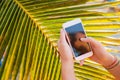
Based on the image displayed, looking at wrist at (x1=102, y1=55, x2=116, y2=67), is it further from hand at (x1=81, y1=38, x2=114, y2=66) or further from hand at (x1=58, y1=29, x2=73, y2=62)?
hand at (x1=58, y1=29, x2=73, y2=62)

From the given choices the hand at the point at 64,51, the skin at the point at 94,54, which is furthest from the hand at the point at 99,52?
the hand at the point at 64,51

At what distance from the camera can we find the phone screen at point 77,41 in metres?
1.29

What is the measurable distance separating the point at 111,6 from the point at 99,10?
0.06 meters

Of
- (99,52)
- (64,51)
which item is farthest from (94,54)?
(64,51)

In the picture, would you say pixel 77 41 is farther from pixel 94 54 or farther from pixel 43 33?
pixel 43 33

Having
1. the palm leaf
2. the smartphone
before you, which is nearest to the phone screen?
the smartphone

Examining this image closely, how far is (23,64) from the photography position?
1439 millimetres

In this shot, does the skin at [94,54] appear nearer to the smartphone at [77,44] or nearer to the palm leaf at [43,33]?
the smartphone at [77,44]

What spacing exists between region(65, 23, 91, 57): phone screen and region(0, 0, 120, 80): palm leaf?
19 cm

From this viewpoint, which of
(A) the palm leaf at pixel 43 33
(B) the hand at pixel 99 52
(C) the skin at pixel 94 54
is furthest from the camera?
(A) the palm leaf at pixel 43 33

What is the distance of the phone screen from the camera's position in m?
1.29

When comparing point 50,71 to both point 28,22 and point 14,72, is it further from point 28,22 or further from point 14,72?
point 28,22

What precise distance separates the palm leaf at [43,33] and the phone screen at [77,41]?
19 centimetres

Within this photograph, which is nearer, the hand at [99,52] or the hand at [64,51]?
the hand at [64,51]
